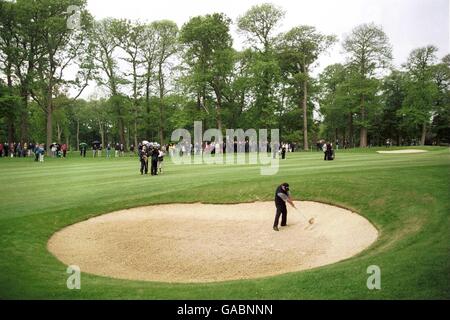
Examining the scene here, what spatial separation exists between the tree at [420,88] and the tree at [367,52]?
31.4 feet

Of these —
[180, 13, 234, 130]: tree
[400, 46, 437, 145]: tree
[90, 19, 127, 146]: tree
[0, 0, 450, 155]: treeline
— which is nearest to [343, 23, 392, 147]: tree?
[0, 0, 450, 155]: treeline

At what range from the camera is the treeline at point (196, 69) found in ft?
155

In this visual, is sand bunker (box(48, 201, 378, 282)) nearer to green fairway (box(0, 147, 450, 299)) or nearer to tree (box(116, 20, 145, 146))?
green fairway (box(0, 147, 450, 299))

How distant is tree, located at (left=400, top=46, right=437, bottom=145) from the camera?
64750 millimetres

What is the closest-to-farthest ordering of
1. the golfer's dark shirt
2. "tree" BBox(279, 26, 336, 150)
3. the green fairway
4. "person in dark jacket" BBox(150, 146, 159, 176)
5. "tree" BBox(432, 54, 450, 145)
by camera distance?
1. the green fairway
2. the golfer's dark shirt
3. "person in dark jacket" BBox(150, 146, 159, 176)
4. "tree" BBox(279, 26, 336, 150)
5. "tree" BBox(432, 54, 450, 145)

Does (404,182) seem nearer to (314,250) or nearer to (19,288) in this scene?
(314,250)

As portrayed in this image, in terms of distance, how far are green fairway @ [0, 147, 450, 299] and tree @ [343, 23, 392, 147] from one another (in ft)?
141

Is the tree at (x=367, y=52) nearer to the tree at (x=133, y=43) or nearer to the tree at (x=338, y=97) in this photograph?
the tree at (x=338, y=97)

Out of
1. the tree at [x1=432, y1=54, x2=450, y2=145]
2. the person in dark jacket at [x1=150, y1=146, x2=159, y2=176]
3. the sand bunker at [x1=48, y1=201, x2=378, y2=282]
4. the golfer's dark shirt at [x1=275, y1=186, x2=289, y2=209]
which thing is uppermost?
the tree at [x1=432, y1=54, x2=450, y2=145]

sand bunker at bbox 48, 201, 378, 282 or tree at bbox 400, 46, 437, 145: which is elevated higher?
tree at bbox 400, 46, 437, 145

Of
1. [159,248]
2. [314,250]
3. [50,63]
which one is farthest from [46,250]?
[50,63]

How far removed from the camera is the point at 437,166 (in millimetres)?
19812

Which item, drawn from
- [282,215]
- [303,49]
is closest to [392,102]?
[303,49]

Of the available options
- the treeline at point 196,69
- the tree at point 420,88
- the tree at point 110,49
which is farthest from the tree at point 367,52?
the tree at point 110,49
